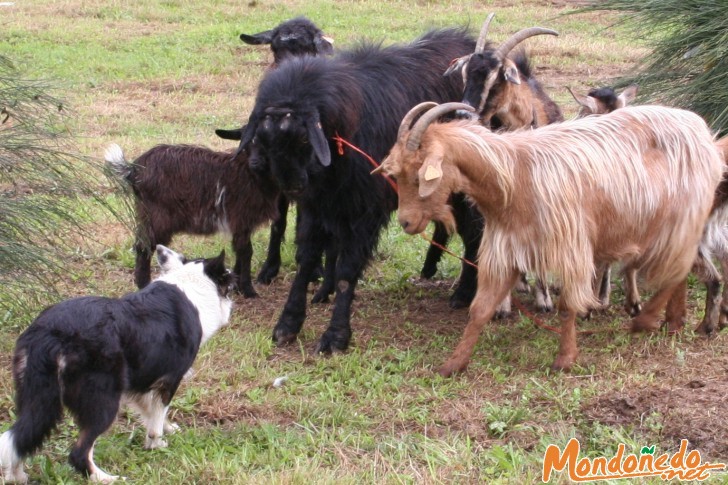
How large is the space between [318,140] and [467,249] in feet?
5.98

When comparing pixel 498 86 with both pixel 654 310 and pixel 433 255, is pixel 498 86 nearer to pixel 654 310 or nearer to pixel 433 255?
pixel 433 255

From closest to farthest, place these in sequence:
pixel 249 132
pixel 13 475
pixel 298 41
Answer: pixel 13 475
pixel 249 132
pixel 298 41

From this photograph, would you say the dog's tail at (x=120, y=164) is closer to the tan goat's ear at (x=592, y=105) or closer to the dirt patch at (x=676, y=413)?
the tan goat's ear at (x=592, y=105)

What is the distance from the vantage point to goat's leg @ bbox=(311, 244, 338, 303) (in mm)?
6707

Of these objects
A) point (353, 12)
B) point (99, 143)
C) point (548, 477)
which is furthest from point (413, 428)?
point (353, 12)

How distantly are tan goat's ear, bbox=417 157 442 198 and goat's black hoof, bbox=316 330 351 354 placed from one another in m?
1.31

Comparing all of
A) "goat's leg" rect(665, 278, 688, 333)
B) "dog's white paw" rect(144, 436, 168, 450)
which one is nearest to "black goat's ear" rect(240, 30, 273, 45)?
"goat's leg" rect(665, 278, 688, 333)

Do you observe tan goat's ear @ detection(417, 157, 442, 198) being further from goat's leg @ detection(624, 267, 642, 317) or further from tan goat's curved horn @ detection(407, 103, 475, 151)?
goat's leg @ detection(624, 267, 642, 317)

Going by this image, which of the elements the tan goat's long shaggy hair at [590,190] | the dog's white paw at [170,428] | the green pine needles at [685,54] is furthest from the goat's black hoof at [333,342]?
the green pine needles at [685,54]

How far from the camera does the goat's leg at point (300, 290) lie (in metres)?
6.45

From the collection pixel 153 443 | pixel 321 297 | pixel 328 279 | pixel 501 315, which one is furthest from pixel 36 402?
pixel 501 315

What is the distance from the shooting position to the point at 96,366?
423 cm

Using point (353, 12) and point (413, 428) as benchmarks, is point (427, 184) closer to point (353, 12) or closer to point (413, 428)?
point (413, 428)

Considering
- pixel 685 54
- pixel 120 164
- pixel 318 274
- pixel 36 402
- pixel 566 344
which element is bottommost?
pixel 318 274
